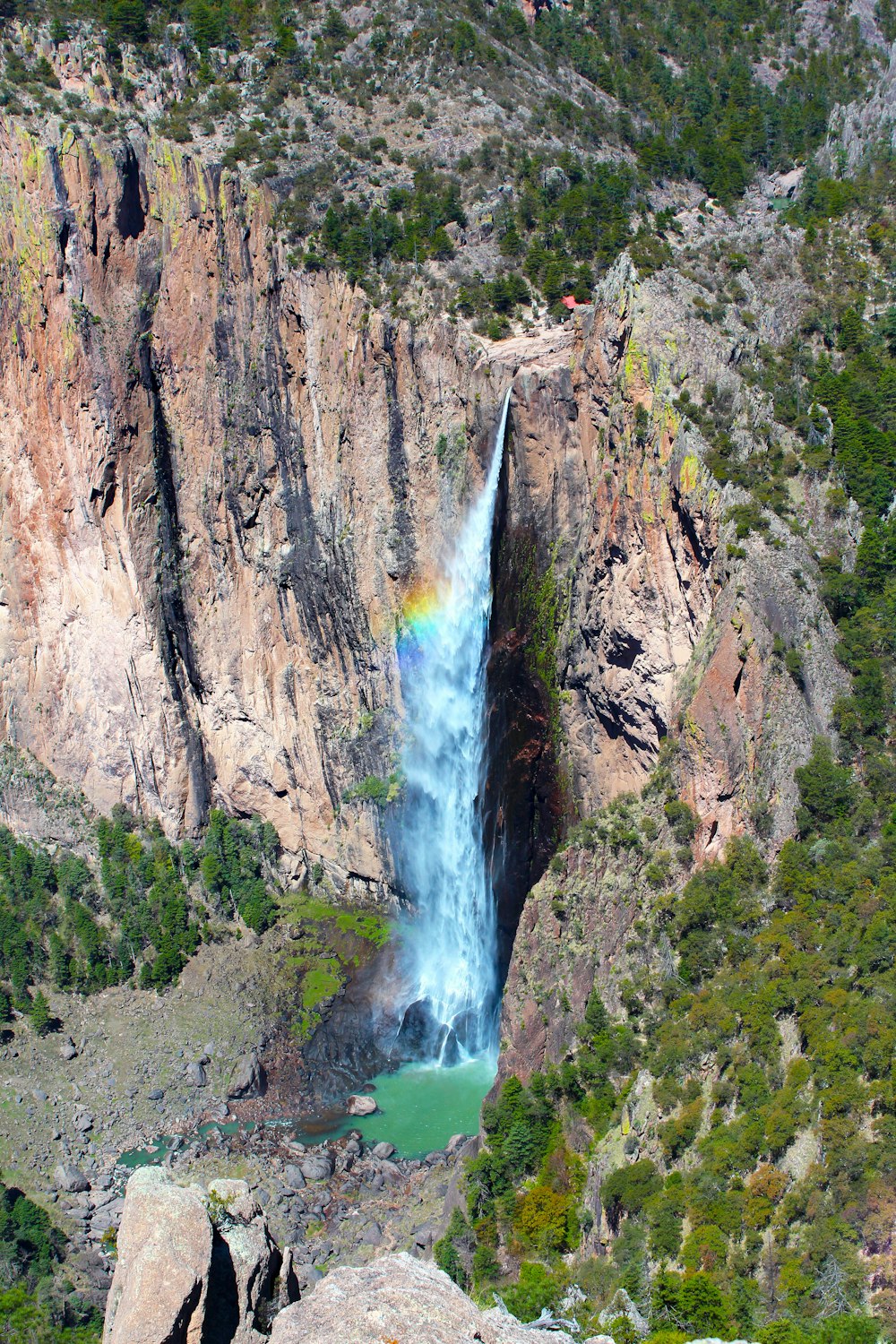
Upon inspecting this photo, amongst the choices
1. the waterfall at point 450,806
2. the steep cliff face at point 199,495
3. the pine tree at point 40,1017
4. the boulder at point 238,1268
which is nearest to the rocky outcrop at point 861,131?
the steep cliff face at point 199,495

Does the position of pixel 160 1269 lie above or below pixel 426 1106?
below

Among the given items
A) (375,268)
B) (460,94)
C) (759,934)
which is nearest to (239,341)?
(375,268)

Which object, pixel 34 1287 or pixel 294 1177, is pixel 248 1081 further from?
pixel 34 1287

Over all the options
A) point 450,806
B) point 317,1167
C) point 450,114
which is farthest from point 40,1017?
point 450,114

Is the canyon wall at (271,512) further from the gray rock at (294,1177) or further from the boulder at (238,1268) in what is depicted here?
the boulder at (238,1268)

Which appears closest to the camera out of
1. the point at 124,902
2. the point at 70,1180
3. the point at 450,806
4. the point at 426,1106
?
the point at 70,1180

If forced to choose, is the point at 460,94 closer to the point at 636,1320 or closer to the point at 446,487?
the point at 446,487
